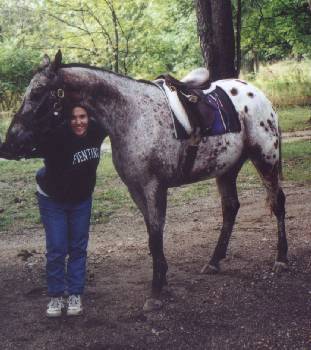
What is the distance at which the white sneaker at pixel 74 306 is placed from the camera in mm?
4191

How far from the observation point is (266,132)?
Answer: 5.01m

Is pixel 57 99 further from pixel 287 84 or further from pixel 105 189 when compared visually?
pixel 287 84

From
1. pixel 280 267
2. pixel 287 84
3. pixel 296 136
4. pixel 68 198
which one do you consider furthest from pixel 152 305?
pixel 287 84

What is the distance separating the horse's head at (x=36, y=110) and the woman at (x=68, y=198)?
6.1 inches

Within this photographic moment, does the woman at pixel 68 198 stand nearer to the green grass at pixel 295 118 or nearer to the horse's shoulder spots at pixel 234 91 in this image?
the horse's shoulder spots at pixel 234 91

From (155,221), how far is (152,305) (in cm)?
72

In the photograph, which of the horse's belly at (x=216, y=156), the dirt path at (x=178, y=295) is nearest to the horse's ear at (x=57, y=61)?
the horse's belly at (x=216, y=156)

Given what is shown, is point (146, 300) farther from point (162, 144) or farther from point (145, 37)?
point (145, 37)

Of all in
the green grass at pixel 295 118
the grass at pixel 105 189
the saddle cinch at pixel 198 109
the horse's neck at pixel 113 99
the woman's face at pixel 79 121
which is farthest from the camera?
the green grass at pixel 295 118

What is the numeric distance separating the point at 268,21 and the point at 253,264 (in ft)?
39.4

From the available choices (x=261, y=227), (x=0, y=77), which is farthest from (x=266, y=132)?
(x=0, y=77)

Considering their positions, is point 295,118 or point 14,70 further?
point 14,70

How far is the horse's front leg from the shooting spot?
4.26 meters

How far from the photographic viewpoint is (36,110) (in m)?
3.81
